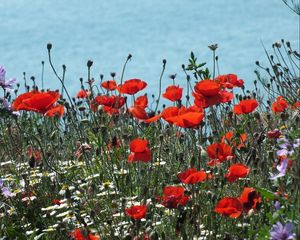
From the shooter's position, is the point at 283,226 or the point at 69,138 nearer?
the point at 283,226

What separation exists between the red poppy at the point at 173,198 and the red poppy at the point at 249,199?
11.9 inches

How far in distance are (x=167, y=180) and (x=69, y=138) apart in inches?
84.1

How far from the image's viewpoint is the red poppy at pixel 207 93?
4109 millimetres

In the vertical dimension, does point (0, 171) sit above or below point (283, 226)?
below

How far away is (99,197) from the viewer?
16.7 feet

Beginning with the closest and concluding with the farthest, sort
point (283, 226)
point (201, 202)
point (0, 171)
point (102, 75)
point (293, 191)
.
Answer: point (283, 226)
point (293, 191)
point (201, 202)
point (0, 171)
point (102, 75)

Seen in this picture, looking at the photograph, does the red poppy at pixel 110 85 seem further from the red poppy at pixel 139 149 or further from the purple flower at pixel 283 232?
the purple flower at pixel 283 232

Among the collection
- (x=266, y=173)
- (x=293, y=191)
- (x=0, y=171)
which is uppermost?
(x=293, y=191)

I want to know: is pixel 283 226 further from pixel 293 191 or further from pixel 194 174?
pixel 194 174

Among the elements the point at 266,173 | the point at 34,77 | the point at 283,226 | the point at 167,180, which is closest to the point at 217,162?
the point at 266,173

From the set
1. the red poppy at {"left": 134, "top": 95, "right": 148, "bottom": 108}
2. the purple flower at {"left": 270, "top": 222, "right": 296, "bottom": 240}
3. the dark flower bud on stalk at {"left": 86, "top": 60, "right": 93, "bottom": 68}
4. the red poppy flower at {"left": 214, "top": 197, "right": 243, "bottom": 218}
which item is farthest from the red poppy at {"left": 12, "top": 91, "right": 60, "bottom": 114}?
the purple flower at {"left": 270, "top": 222, "right": 296, "bottom": 240}

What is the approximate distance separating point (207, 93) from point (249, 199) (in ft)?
2.49

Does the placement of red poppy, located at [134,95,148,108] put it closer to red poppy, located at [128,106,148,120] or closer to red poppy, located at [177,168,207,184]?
red poppy, located at [128,106,148,120]

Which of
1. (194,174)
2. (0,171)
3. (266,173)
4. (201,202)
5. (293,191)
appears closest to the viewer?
(293,191)
